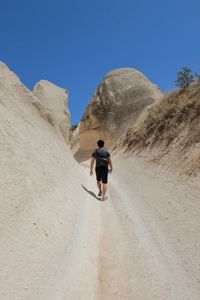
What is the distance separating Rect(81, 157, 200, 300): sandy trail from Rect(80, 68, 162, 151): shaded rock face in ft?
86.2

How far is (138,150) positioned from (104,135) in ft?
59.1

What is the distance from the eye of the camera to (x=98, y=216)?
23.1ft

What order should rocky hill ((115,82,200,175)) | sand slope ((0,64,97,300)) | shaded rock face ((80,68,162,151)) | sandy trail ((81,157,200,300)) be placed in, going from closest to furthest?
sand slope ((0,64,97,300)) → sandy trail ((81,157,200,300)) → rocky hill ((115,82,200,175)) → shaded rock face ((80,68,162,151))

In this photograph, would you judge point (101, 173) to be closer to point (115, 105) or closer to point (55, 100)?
point (55, 100)

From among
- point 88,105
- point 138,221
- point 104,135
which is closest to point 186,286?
point 138,221

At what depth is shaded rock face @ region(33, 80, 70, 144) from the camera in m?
22.2

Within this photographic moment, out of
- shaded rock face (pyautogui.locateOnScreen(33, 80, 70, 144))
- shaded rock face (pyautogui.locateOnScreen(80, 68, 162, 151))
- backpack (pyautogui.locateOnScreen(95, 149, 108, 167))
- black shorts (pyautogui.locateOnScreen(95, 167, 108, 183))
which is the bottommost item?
black shorts (pyautogui.locateOnScreen(95, 167, 108, 183))

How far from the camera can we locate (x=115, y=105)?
121 feet

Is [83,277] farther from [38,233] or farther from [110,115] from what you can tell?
[110,115]

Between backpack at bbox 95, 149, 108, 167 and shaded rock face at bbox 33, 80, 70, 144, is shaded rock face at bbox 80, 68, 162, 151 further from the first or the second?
backpack at bbox 95, 149, 108, 167

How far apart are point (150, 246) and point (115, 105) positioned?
32368mm

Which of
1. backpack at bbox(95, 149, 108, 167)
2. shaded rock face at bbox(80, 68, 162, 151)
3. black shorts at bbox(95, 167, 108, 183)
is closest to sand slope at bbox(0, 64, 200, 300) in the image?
black shorts at bbox(95, 167, 108, 183)

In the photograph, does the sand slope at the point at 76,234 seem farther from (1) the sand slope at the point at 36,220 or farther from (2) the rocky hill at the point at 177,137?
(2) the rocky hill at the point at 177,137

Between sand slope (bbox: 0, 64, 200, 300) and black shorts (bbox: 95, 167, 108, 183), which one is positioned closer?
sand slope (bbox: 0, 64, 200, 300)
